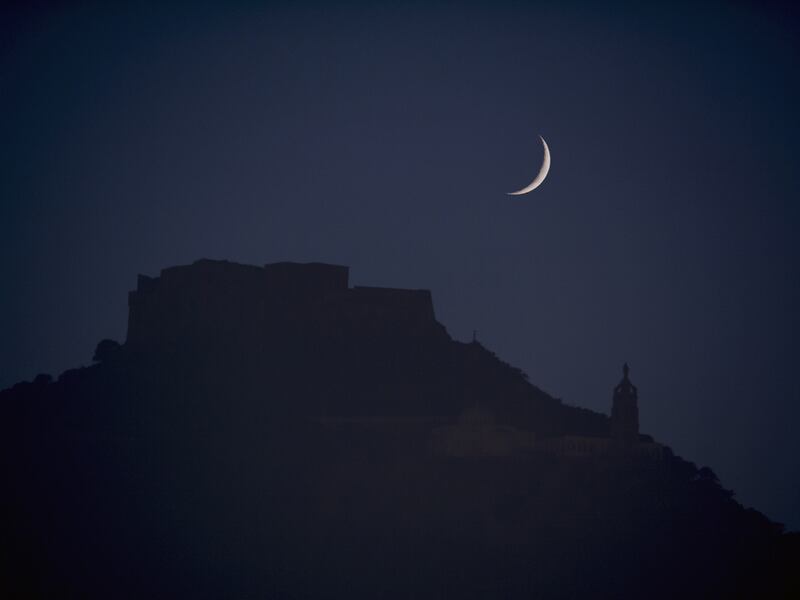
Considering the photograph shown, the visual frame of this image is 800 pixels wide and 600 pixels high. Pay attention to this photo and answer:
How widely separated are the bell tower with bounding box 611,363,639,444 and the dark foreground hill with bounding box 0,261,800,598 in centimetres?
32

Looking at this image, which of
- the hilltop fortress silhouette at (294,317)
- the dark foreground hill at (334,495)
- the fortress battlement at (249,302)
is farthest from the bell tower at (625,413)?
the fortress battlement at (249,302)

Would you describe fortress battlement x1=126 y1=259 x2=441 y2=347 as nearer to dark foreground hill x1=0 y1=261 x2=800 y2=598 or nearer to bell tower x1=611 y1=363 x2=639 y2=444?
dark foreground hill x1=0 y1=261 x2=800 y2=598

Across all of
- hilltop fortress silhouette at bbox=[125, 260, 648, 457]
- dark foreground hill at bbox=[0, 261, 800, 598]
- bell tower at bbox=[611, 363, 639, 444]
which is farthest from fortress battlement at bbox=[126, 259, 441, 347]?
bell tower at bbox=[611, 363, 639, 444]

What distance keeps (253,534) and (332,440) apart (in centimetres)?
572

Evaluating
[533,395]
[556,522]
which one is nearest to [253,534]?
[556,522]

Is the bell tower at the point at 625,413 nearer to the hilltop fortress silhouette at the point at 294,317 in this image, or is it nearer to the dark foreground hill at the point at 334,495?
the dark foreground hill at the point at 334,495

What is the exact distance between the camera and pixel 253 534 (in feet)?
182

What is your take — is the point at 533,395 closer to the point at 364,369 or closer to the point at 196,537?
the point at 364,369

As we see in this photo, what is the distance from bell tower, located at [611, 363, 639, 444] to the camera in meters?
56.3

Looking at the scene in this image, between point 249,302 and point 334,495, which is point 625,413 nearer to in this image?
point 334,495

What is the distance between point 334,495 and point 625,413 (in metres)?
11.3

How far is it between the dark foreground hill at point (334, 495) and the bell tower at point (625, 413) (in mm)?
320

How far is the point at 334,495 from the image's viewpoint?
57000 mm

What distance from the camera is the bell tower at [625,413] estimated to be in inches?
2218
